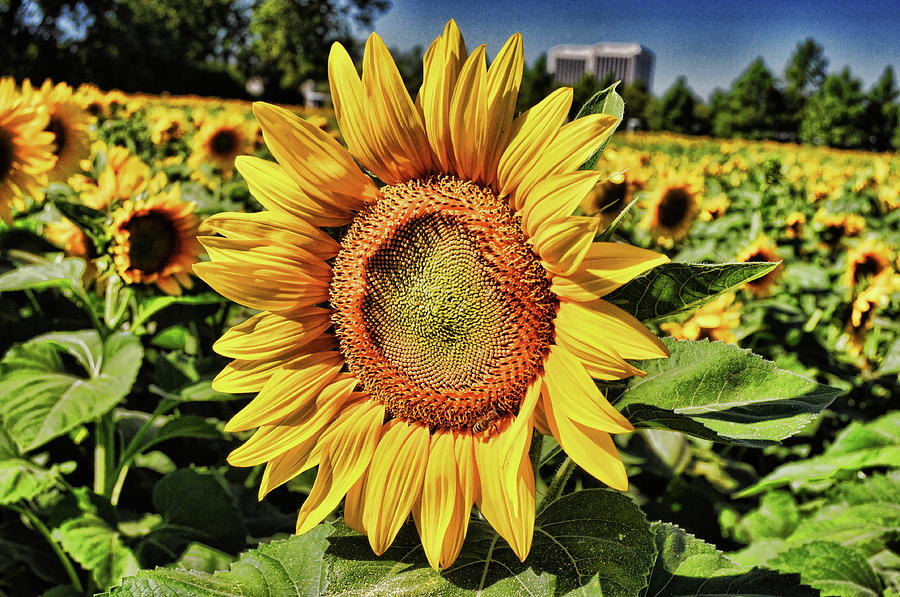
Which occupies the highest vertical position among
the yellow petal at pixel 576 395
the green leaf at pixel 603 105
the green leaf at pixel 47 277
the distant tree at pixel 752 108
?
the distant tree at pixel 752 108

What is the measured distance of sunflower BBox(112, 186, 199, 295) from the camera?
1.98 m

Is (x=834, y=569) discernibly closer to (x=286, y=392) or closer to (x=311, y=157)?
(x=286, y=392)

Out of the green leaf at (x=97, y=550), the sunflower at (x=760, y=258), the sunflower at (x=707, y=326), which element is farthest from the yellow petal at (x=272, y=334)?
the sunflower at (x=760, y=258)

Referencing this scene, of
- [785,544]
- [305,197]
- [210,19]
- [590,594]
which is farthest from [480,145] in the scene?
[210,19]

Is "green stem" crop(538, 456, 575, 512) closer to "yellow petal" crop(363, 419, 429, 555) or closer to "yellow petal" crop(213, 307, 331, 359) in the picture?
"yellow petal" crop(363, 419, 429, 555)

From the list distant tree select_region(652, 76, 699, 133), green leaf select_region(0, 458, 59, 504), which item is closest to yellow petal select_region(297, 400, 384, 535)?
green leaf select_region(0, 458, 59, 504)

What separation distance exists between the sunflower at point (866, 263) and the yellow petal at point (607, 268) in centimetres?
289

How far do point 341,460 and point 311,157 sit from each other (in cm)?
40

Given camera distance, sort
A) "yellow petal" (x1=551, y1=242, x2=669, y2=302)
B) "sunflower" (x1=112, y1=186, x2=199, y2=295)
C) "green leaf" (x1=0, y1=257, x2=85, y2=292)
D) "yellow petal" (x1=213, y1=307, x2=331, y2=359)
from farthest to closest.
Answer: "sunflower" (x1=112, y1=186, x2=199, y2=295)
"green leaf" (x1=0, y1=257, x2=85, y2=292)
"yellow petal" (x1=213, y1=307, x2=331, y2=359)
"yellow petal" (x1=551, y1=242, x2=669, y2=302)

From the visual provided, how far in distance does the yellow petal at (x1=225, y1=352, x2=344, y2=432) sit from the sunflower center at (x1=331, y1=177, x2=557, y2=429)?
0.05 metres

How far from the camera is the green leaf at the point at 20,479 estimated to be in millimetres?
1703

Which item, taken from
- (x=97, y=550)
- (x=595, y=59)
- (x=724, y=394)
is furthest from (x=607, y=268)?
(x=595, y=59)

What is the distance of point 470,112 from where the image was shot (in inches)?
34.4

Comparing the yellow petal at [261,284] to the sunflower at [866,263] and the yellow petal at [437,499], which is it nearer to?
the yellow petal at [437,499]
